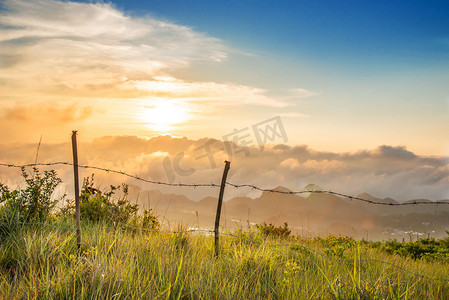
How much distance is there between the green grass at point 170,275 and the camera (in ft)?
14.9

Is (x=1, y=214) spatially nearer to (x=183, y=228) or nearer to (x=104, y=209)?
(x=104, y=209)

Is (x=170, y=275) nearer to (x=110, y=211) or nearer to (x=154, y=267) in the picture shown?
(x=154, y=267)

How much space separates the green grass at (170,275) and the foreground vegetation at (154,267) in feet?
0.05

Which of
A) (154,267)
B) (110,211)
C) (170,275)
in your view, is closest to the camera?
(170,275)

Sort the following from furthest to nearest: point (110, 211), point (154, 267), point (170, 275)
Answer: point (110, 211) < point (154, 267) < point (170, 275)

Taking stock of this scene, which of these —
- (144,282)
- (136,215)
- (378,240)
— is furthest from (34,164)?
(378,240)

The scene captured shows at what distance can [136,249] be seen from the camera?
6414mm

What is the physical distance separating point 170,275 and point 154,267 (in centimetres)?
42

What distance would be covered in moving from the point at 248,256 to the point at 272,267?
1.56 ft

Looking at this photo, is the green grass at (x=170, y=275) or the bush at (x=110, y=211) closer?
the green grass at (x=170, y=275)

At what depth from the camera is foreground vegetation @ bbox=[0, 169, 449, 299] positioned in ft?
15.1

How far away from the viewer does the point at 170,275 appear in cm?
498

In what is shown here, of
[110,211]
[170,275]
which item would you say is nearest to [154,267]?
[170,275]

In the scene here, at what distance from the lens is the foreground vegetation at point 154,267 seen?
4609mm
